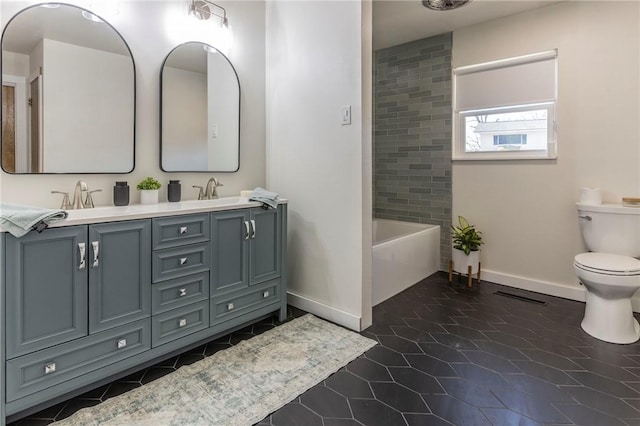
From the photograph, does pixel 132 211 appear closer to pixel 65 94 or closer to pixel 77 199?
pixel 77 199

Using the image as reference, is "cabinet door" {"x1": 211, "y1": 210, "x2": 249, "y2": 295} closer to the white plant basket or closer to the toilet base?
the white plant basket

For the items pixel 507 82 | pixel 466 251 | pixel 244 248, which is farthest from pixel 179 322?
pixel 507 82

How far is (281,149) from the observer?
9.36 feet

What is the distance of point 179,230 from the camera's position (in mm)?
1906

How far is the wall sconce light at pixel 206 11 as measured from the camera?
2387 mm

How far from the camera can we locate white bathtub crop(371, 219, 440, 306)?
9.28ft

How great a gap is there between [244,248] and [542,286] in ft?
8.35

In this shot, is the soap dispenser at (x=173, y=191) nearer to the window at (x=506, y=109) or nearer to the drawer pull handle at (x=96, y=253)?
the drawer pull handle at (x=96, y=253)

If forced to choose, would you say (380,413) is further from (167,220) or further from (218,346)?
(167,220)

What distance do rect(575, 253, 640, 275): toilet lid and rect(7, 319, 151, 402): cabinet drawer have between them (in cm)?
261

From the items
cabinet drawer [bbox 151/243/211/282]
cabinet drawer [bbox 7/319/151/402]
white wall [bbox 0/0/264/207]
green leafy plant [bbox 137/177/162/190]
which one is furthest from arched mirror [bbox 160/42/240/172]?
cabinet drawer [bbox 7/319/151/402]

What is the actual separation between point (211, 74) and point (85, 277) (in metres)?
1.60

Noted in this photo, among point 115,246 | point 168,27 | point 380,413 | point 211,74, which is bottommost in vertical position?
point 380,413

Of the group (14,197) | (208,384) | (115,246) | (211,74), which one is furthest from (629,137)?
(14,197)
